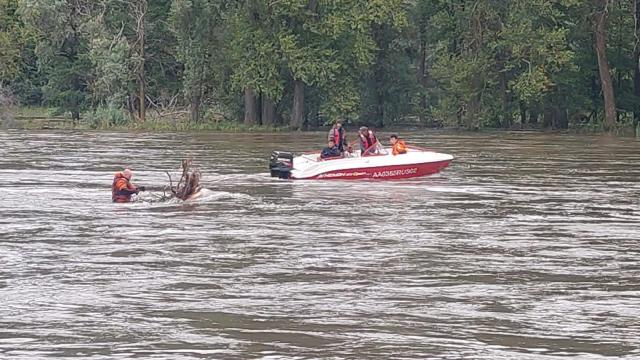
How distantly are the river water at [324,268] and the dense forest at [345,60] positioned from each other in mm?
29709

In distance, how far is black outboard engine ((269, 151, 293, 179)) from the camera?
34.3 meters

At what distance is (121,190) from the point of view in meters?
28.4

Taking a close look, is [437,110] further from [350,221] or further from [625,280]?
[625,280]

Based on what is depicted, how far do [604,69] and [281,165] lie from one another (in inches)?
1282

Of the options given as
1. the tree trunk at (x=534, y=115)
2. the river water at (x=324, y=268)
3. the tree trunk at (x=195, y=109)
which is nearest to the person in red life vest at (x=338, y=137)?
the river water at (x=324, y=268)

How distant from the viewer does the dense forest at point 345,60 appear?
64769 millimetres

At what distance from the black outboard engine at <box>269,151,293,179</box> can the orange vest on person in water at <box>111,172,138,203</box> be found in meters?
6.47

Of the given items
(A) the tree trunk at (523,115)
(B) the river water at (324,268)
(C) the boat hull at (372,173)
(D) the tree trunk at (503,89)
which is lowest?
(B) the river water at (324,268)

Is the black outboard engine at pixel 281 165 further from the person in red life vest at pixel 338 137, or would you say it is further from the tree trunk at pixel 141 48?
the tree trunk at pixel 141 48

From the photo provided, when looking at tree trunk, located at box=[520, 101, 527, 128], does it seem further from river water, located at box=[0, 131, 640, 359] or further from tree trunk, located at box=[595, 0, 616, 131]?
river water, located at box=[0, 131, 640, 359]

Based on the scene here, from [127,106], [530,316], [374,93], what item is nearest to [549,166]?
[530,316]

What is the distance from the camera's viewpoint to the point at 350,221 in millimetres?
25125

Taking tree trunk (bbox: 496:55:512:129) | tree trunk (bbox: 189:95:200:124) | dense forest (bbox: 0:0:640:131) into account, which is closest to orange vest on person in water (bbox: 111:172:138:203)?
dense forest (bbox: 0:0:640:131)

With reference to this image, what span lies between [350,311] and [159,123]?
54.7 metres
